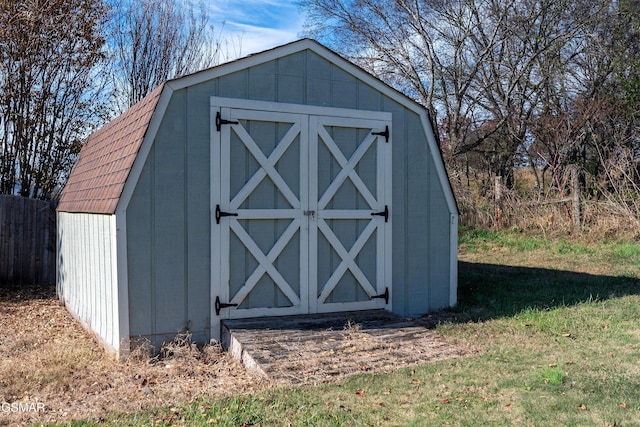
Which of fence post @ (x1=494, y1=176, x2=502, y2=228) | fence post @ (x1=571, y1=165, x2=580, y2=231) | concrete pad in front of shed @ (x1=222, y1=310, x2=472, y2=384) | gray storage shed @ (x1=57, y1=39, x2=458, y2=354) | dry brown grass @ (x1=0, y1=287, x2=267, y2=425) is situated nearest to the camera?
dry brown grass @ (x1=0, y1=287, x2=267, y2=425)

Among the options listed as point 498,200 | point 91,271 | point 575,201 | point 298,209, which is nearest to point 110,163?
point 91,271

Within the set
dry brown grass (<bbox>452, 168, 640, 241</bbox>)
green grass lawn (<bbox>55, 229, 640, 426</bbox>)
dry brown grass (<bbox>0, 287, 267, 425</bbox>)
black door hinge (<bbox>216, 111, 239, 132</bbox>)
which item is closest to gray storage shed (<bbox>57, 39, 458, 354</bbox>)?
black door hinge (<bbox>216, 111, 239, 132</bbox>)

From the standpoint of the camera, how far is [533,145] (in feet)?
53.8

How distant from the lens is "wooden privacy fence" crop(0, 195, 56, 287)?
9.15m

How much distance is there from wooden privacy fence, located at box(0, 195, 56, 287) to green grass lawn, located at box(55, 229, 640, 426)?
6964mm

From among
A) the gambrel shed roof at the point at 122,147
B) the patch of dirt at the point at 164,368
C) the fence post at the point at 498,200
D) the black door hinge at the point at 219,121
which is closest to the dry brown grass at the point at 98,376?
the patch of dirt at the point at 164,368

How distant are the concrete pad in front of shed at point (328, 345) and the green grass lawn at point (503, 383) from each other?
0.22 meters

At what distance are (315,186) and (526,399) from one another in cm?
307

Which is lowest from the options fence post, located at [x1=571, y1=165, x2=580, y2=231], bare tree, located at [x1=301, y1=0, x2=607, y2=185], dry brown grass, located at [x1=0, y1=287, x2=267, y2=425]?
dry brown grass, located at [x1=0, y1=287, x2=267, y2=425]

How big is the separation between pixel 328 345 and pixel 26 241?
22.5ft

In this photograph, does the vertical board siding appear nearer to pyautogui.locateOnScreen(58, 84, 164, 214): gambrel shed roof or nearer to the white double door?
pyautogui.locateOnScreen(58, 84, 164, 214): gambrel shed roof

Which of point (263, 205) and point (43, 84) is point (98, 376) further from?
point (43, 84)

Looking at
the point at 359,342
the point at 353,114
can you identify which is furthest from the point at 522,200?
the point at 359,342

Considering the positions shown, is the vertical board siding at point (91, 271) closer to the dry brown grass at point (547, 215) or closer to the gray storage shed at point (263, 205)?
the gray storage shed at point (263, 205)
